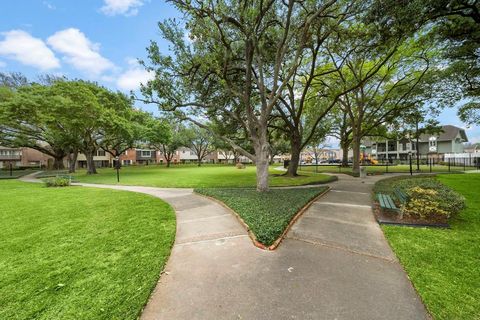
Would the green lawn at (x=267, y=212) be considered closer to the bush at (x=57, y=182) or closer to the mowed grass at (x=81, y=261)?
the mowed grass at (x=81, y=261)

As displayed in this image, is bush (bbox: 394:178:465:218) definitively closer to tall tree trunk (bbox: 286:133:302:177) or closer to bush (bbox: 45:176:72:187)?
tall tree trunk (bbox: 286:133:302:177)

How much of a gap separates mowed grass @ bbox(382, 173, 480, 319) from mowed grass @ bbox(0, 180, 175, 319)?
13.1ft

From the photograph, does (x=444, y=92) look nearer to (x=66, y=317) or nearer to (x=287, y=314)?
(x=287, y=314)

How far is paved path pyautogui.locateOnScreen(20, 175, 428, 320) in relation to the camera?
2.79m

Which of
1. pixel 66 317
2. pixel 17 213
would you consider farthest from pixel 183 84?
pixel 66 317

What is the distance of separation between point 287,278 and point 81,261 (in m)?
3.82

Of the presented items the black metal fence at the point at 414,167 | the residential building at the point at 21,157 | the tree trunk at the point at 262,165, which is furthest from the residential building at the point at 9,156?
the tree trunk at the point at 262,165

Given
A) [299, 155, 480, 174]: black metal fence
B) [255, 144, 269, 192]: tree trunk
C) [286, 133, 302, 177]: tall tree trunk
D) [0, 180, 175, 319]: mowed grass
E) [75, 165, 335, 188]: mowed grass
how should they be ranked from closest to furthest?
1. [0, 180, 175, 319]: mowed grass
2. [255, 144, 269, 192]: tree trunk
3. [75, 165, 335, 188]: mowed grass
4. [286, 133, 302, 177]: tall tree trunk
5. [299, 155, 480, 174]: black metal fence

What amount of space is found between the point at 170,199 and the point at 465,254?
9403mm

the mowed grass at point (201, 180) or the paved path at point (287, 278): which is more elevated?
the mowed grass at point (201, 180)

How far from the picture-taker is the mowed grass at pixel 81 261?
9.54 feet

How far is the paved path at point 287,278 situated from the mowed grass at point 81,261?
16.8 inches

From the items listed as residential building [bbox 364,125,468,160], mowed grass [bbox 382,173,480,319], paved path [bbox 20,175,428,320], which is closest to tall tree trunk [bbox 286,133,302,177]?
mowed grass [bbox 382,173,480,319]

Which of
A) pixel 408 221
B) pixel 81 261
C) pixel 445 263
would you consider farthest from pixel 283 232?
pixel 81 261
